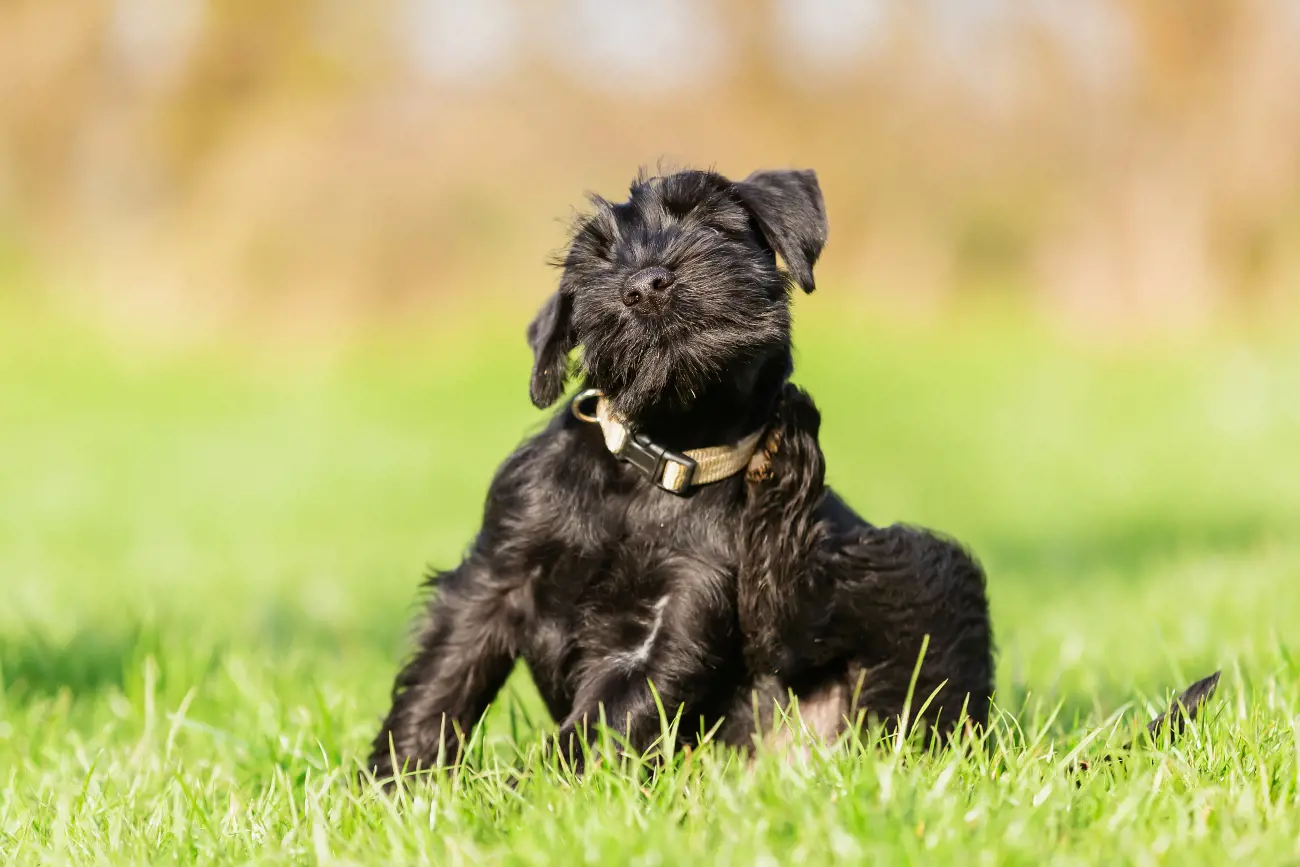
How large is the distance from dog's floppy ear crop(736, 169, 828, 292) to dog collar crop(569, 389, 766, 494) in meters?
0.40

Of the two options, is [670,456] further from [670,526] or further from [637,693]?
[637,693]

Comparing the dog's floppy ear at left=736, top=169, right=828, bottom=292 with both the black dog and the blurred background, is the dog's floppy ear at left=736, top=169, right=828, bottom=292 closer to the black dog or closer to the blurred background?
the black dog

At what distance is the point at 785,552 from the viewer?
3199mm

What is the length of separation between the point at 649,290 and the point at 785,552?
0.68m

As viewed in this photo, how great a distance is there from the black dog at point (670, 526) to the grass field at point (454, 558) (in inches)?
9.6

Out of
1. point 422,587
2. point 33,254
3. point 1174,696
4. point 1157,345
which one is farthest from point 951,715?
point 33,254

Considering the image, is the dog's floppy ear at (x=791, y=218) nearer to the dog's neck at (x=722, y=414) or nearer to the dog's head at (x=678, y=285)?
the dog's head at (x=678, y=285)

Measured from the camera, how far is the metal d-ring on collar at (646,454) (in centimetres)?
313

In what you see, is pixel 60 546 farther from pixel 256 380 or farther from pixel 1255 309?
pixel 1255 309

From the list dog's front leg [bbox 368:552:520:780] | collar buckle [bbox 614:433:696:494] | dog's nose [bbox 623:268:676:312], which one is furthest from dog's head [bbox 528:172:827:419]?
dog's front leg [bbox 368:552:520:780]

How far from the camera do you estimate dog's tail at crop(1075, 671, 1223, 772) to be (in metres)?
2.82

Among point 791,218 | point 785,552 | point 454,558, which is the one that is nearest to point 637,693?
point 785,552

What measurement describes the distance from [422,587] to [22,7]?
18874 mm

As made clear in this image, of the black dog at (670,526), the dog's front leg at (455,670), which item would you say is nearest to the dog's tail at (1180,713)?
the black dog at (670,526)
